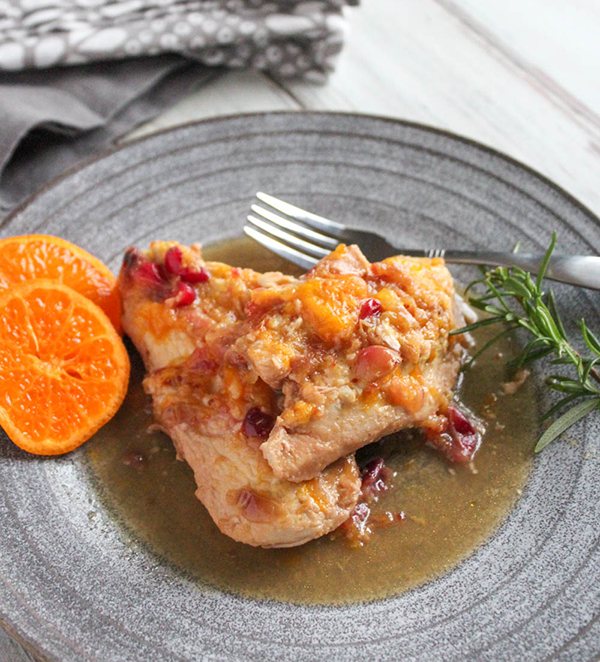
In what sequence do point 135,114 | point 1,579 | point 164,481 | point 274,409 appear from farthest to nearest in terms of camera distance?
point 135,114
point 164,481
point 274,409
point 1,579

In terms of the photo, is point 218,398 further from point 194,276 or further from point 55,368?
point 55,368

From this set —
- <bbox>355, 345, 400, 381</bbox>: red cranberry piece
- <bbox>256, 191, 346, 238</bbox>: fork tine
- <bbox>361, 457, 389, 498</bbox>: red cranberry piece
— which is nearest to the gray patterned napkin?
<bbox>256, 191, 346, 238</bbox>: fork tine

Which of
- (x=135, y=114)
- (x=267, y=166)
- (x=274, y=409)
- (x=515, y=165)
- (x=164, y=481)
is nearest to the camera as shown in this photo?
(x=274, y=409)

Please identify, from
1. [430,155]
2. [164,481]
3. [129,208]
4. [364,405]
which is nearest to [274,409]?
[364,405]

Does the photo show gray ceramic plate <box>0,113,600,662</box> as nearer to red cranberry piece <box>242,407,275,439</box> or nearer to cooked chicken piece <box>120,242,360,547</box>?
cooked chicken piece <box>120,242,360,547</box>

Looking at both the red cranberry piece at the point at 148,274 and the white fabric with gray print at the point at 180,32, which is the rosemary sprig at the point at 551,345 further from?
the white fabric with gray print at the point at 180,32

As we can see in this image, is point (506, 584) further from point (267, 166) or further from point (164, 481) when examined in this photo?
point (267, 166)
